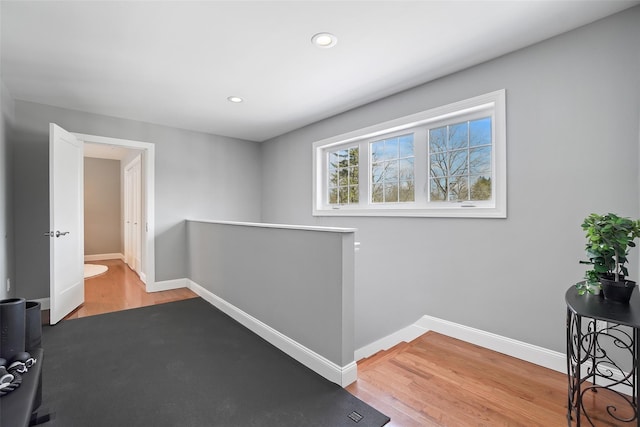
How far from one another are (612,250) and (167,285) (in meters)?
4.69

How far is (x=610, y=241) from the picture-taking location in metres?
1.44

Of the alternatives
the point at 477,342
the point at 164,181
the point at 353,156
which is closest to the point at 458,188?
the point at 477,342

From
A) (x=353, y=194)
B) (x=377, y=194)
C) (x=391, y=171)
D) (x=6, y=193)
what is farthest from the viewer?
(x=353, y=194)

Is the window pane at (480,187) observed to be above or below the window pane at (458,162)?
below

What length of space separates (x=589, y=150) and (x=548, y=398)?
158 cm

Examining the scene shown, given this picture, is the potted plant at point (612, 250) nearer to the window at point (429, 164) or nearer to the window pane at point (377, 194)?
the window at point (429, 164)

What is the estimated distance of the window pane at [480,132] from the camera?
102 inches

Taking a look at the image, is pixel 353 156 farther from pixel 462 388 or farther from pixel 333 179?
pixel 462 388

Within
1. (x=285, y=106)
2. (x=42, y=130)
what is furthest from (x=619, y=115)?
(x=42, y=130)

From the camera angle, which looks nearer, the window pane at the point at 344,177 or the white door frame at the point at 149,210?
the window pane at the point at 344,177

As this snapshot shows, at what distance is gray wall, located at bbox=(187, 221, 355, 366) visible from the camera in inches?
77.2

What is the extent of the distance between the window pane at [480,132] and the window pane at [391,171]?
0.81 meters

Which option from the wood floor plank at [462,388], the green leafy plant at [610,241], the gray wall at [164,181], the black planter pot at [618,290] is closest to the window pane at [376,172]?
the wood floor plank at [462,388]

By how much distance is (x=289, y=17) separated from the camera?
194 cm
